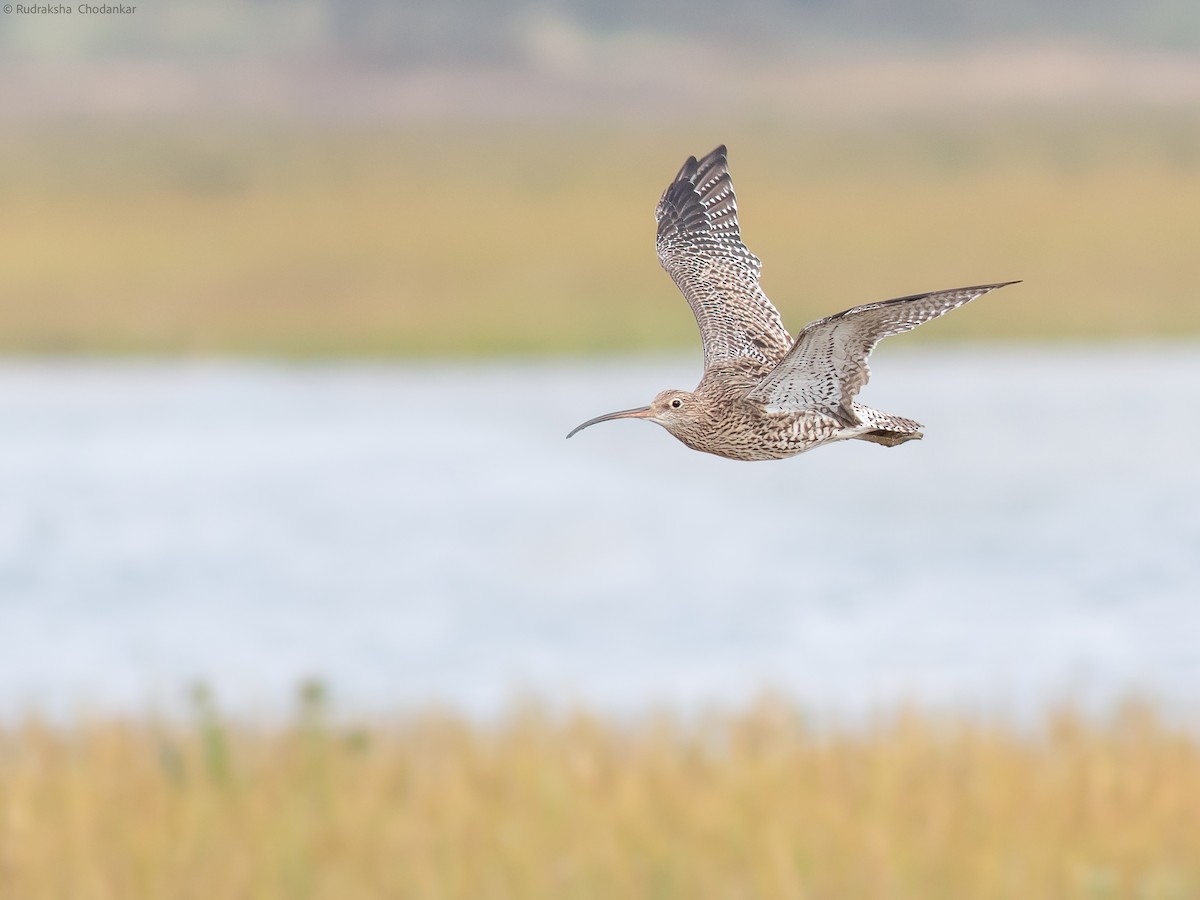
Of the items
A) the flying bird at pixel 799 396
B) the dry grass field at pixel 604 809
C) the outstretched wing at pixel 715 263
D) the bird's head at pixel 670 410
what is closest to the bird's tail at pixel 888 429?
the flying bird at pixel 799 396

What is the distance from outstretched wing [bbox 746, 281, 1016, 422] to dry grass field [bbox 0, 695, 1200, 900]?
7603mm

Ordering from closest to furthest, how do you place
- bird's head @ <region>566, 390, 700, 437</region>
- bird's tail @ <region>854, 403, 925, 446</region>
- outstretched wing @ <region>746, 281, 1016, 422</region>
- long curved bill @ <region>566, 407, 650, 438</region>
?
outstretched wing @ <region>746, 281, 1016, 422</region> → bird's tail @ <region>854, 403, 925, 446</region> → long curved bill @ <region>566, 407, 650, 438</region> → bird's head @ <region>566, 390, 700, 437</region>

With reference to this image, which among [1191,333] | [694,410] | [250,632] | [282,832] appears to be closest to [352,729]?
[282,832]

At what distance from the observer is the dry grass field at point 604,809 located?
45.1 ft

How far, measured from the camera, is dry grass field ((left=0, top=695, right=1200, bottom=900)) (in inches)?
542

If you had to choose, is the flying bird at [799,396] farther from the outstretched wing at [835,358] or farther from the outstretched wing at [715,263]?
the outstretched wing at [715,263]

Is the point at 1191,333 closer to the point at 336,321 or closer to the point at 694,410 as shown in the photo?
the point at 336,321

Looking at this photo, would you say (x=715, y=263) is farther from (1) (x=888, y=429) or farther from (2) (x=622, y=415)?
(1) (x=888, y=429)

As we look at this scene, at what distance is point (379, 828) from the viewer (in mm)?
14570

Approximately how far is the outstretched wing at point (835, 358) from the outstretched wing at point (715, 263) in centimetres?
143

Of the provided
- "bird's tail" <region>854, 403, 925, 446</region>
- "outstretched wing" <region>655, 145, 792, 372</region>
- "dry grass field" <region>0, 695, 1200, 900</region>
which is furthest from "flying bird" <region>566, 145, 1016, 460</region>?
"dry grass field" <region>0, 695, 1200, 900</region>

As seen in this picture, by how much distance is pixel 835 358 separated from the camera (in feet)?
20.4

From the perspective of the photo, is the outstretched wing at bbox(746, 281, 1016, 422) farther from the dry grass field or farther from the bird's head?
the dry grass field

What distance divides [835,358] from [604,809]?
9.08 m
